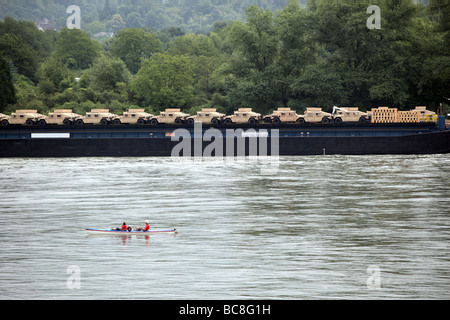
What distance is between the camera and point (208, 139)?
89188mm

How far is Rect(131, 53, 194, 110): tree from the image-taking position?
123656mm

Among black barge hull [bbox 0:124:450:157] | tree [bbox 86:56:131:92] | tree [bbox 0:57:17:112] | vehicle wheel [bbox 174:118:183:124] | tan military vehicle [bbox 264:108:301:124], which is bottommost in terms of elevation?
black barge hull [bbox 0:124:450:157]

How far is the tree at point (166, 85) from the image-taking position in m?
124

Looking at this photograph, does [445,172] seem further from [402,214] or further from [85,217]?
[85,217]

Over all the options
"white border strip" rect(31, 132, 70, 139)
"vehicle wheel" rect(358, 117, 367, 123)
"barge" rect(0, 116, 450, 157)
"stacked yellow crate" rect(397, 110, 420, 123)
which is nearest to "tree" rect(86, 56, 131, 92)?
"white border strip" rect(31, 132, 70, 139)

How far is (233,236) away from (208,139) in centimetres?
5487

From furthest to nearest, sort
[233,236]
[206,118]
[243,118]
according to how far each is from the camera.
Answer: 1. [243,118]
2. [206,118]
3. [233,236]

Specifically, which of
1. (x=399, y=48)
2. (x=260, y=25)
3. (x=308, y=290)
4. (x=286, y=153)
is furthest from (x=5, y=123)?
(x=308, y=290)

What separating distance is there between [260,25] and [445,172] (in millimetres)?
63677

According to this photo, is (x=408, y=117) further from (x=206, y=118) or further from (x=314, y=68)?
(x=314, y=68)

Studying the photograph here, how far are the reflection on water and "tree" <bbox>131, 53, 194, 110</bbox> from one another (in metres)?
60.0

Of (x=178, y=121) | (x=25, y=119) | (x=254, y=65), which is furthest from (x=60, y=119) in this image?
(x=254, y=65)

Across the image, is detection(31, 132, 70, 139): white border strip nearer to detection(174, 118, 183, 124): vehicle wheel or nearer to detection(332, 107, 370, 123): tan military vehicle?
detection(174, 118, 183, 124): vehicle wheel

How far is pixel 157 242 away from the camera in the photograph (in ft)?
111
